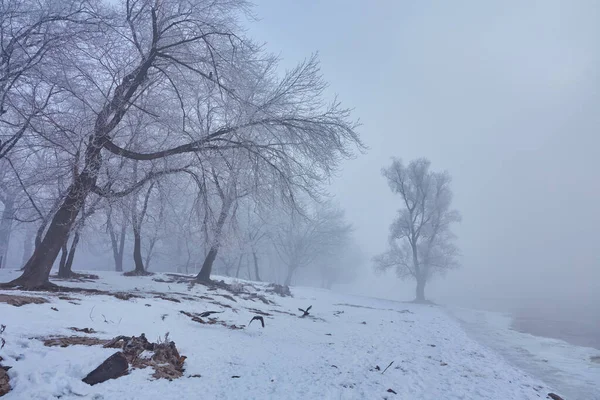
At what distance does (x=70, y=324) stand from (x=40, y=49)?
18.6 ft

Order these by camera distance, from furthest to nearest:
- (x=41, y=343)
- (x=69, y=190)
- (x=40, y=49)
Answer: (x=69, y=190) → (x=40, y=49) → (x=41, y=343)

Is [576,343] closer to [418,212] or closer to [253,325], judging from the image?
[253,325]

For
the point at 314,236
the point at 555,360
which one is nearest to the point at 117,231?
the point at 555,360

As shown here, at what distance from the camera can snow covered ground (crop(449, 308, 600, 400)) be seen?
8219mm

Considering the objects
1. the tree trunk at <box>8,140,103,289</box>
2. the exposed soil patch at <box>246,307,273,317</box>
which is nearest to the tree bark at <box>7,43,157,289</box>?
the tree trunk at <box>8,140,103,289</box>

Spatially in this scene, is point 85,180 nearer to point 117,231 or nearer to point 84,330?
point 84,330

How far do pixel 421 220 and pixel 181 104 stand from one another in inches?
1189

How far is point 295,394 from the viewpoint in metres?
5.49

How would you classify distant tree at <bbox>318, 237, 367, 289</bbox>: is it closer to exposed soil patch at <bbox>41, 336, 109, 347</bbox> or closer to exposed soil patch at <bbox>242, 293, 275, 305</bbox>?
exposed soil patch at <bbox>242, 293, 275, 305</bbox>

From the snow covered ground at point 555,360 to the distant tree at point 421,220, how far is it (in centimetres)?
2045

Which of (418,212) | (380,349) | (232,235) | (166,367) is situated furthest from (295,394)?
(418,212)

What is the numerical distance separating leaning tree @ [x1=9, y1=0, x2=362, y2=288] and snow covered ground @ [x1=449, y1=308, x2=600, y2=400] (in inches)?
308

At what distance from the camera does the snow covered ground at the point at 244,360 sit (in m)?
4.59

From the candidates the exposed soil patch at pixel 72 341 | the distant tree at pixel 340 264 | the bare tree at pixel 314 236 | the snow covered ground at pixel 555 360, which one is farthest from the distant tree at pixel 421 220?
the exposed soil patch at pixel 72 341
